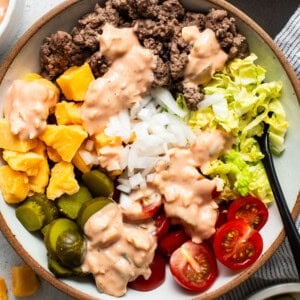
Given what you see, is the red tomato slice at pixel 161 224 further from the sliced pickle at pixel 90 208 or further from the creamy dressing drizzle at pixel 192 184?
the sliced pickle at pixel 90 208

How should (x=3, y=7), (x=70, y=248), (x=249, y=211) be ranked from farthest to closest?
(x=3, y=7) < (x=249, y=211) < (x=70, y=248)

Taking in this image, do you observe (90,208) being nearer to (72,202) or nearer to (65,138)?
(72,202)

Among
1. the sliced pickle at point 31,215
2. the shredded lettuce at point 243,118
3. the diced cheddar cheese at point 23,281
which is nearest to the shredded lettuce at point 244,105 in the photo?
the shredded lettuce at point 243,118

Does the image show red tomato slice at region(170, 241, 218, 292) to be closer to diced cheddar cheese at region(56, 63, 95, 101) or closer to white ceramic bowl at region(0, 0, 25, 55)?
diced cheddar cheese at region(56, 63, 95, 101)

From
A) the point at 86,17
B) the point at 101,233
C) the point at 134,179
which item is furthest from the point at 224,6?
the point at 101,233

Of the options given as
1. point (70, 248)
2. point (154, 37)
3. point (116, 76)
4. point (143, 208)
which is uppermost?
point (154, 37)

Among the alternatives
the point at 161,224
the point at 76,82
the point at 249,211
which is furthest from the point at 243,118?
the point at 76,82
